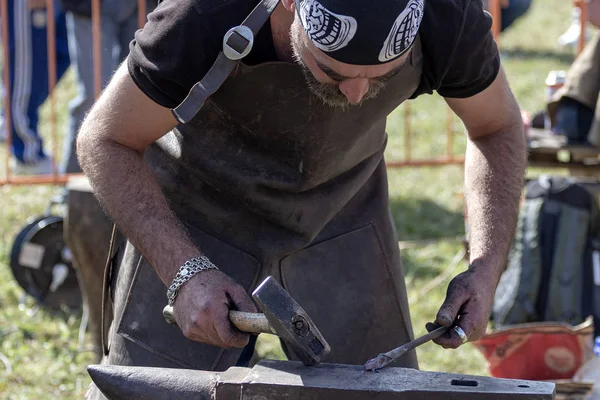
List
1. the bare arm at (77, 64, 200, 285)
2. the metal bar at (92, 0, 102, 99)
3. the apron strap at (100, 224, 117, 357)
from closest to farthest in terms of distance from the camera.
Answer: the bare arm at (77, 64, 200, 285) → the apron strap at (100, 224, 117, 357) → the metal bar at (92, 0, 102, 99)

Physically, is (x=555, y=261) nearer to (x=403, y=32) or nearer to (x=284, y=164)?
(x=284, y=164)

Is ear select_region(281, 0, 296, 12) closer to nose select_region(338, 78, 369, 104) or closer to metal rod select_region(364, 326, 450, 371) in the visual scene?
nose select_region(338, 78, 369, 104)

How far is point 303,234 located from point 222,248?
9.2 inches

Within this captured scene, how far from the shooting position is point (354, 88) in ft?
7.70

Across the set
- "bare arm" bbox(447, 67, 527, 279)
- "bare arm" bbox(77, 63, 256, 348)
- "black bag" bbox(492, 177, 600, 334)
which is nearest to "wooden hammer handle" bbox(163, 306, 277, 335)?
"bare arm" bbox(77, 63, 256, 348)

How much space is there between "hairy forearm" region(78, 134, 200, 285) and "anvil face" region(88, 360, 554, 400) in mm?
364

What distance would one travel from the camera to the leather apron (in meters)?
2.62

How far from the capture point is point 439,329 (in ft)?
8.16

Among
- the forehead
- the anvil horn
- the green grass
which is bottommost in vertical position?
the green grass

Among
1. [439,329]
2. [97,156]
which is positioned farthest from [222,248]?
[439,329]

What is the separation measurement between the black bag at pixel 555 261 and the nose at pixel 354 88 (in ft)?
8.62

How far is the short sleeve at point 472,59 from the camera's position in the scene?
2574 mm

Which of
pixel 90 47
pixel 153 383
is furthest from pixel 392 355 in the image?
pixel 90 47

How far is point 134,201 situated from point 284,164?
0.43 metres
